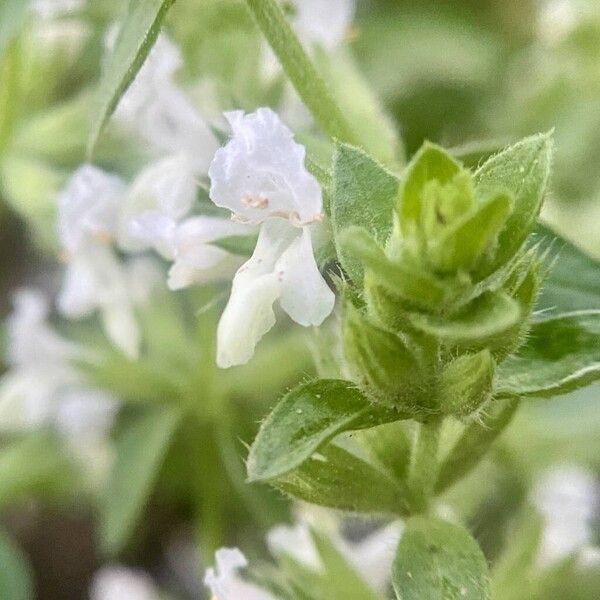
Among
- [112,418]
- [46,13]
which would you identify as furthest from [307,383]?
[112,418]

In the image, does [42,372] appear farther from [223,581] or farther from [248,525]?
[223,581]

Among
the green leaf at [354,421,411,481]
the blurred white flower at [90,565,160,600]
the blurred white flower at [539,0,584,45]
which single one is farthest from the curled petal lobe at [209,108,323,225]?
the blurred white flower at [539,0,584,45]

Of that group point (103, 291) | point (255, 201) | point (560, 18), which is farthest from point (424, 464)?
point (560, 18)

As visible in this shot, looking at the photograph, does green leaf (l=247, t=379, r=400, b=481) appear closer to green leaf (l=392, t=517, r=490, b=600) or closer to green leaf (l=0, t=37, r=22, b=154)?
green leaf (l=392, t=517, r=490, b=600)

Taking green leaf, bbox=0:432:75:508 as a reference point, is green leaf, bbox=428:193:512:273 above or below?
above

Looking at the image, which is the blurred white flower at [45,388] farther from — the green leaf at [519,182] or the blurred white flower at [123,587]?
the green leaf at [519,182]

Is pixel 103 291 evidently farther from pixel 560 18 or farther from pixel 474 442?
pixel 560 18
